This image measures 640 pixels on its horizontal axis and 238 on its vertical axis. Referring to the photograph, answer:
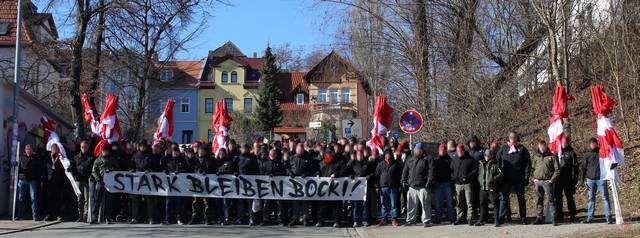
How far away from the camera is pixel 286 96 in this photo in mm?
82625

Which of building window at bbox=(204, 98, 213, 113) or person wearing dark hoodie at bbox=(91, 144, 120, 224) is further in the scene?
building window at bbox=(204, 98, 213, 113)

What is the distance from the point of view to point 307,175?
16.2m

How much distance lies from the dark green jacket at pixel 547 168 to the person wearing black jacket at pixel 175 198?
295 inches

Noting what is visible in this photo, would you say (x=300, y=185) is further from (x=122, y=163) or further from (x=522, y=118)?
(x=522, y=118)

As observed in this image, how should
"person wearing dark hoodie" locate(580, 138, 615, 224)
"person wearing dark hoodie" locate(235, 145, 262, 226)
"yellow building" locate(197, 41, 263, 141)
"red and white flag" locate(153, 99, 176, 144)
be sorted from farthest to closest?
"yellow building" locate(197, 41, 263, 141) < "red and white flag" locate(153, 99, 176, 144) < "person wearing dark hoodie" locate(235, 145, 262, 226) < "person wearing dark hoodie" locate(580, 138, 615, 224)

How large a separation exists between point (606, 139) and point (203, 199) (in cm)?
842

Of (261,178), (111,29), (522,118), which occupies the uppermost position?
(111,29)

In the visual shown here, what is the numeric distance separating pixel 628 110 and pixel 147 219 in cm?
1332

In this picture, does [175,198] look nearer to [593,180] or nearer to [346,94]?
[593,180]

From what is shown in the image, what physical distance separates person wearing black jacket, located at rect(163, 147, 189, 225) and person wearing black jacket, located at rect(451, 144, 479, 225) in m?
5.87

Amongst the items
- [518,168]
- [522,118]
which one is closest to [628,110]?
[522,118]

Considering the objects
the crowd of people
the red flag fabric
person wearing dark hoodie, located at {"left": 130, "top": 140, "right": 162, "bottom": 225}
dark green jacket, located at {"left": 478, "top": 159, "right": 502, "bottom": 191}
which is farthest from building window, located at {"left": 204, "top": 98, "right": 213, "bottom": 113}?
the red flag fabric

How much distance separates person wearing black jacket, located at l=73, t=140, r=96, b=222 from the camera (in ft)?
52.6

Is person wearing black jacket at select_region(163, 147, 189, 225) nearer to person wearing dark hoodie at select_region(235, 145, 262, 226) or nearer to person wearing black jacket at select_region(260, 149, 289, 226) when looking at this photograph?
person wearing dark hoodie at select_region(235, 145, 262, 226)
